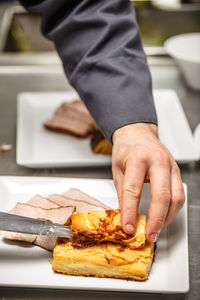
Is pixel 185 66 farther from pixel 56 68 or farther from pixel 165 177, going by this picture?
pixel 165 177

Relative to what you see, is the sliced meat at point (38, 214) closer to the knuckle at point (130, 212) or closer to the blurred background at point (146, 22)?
the knuckle at point (130, 212)

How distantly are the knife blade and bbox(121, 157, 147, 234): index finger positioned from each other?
168 mm

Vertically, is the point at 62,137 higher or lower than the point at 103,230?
lower

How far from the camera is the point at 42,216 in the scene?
1252mm

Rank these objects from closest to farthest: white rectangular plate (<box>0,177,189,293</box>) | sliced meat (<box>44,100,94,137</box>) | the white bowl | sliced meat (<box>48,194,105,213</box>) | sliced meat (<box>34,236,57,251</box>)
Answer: white rectangular plate (<box>0,177,189,293</box>) < sliced meat (<box>34,236,57,251</box>) < sliced meat (<box>48,194,105,213</box>) < sliced meat (<box>44,100,94,137</box>) < the white bowl

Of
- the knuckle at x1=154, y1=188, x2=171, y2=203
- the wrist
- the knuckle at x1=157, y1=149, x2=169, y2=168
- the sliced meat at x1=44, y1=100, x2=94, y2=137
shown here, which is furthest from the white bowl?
the knuckle at x1=154, y1=188, x2=171, y2=203

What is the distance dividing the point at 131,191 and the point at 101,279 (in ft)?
0.78

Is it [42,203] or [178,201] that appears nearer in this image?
[178,201]

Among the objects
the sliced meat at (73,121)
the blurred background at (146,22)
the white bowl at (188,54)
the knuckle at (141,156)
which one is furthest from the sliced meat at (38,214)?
the blurred background at (146,22)

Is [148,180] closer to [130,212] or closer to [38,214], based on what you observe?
[130,212]

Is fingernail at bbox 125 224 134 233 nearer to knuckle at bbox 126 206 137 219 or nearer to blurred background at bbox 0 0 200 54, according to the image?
knuckle at bbox 126 206 137 219

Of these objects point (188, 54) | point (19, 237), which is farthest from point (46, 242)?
point (188, 54)

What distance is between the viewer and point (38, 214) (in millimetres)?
1260

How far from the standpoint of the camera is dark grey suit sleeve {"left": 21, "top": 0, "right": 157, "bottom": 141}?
1354 mm
